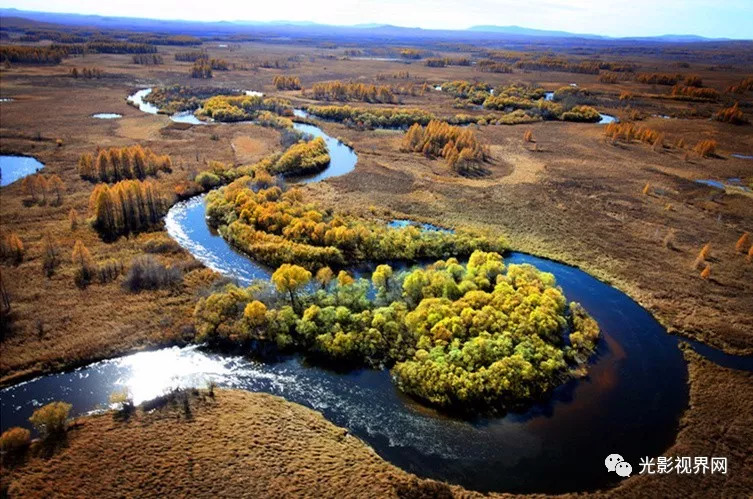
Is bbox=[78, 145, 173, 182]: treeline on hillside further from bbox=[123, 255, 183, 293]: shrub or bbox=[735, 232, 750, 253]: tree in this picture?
bbox=[735, 232, 750, 253]: tree

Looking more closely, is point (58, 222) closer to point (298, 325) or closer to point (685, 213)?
point (298, 325)

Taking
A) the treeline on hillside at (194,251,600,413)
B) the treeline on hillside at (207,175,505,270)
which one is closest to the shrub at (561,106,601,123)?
the treeline on hillside at (207,175,505,270)

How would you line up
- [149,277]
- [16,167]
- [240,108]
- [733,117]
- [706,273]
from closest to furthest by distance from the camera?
[149,277]
[706,273]
[16,167]
[240,108]
[733,117]

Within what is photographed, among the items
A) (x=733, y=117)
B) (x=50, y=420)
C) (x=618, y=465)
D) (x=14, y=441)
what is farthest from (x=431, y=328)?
(x=733, y=117)

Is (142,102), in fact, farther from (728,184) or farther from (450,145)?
(728,184)

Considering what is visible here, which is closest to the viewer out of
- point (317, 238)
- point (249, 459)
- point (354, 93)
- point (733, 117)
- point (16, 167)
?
point (249, 459)

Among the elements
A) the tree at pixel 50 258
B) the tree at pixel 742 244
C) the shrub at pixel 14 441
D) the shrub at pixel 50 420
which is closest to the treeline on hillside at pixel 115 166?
the tree at pixel 50 258

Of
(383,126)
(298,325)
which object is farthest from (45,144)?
(298,325)
